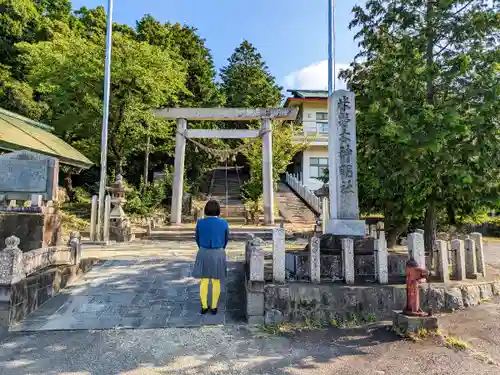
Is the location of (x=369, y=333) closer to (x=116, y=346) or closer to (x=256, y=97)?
(x=116, y=346)

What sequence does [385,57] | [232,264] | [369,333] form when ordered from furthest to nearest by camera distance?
[232,264]
[385,57]
[369,333]

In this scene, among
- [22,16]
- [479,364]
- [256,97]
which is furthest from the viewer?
[256,97]

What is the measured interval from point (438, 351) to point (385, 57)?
17.6 ft

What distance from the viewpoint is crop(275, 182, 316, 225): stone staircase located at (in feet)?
63.7

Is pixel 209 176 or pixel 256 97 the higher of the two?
pixel 256 97

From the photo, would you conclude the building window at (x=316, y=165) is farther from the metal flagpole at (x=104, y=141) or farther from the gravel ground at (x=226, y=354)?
the gravel ground at (x=226, y=354)

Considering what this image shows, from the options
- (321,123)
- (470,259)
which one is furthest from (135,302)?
(321,123)

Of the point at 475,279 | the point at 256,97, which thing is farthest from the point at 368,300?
the point at 256,97

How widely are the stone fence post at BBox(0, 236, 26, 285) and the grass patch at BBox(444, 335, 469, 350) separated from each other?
5.67m

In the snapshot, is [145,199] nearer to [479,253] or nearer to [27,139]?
[27,139]

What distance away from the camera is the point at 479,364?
150 inches

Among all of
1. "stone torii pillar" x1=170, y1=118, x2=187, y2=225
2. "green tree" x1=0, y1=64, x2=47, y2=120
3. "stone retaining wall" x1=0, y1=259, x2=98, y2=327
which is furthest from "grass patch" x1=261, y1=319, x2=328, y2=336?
"green tree" x1=0, y1=64, x2=47, y2=120

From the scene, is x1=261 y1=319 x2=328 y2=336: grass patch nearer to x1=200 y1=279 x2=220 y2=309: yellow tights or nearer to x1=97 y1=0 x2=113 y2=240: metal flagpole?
x1=200 y1=279 x2=220 y2=309: yellow tights

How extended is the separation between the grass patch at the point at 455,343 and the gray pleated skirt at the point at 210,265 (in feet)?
9.76
